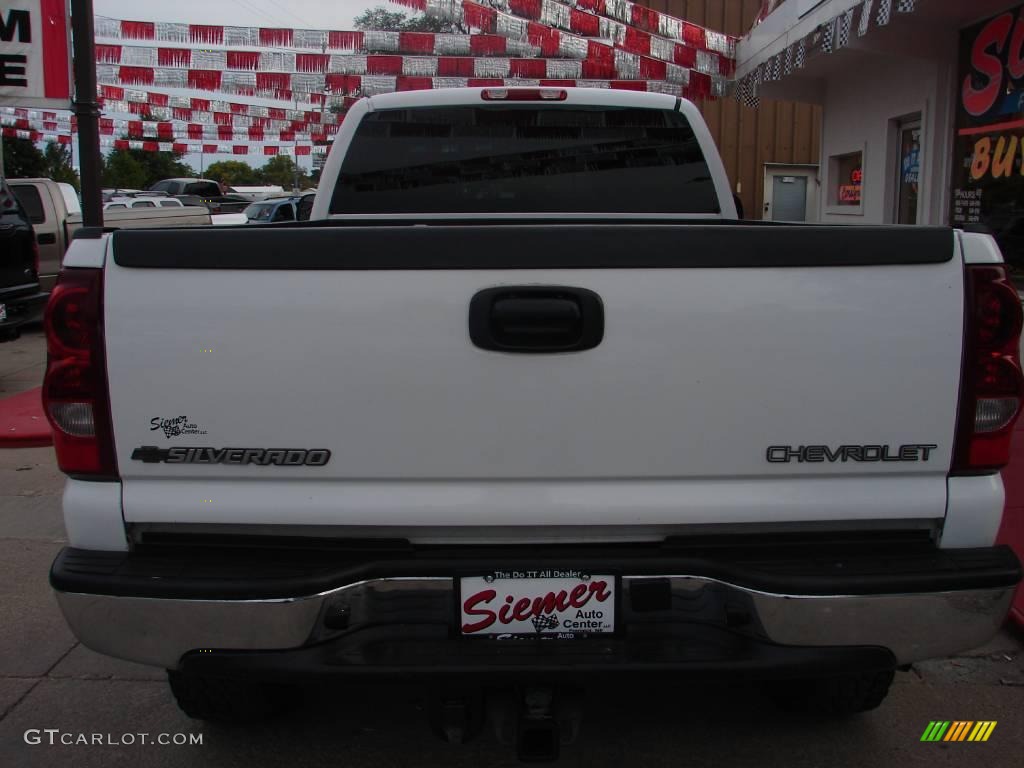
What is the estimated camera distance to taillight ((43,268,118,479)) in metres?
2.25

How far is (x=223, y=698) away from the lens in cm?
294

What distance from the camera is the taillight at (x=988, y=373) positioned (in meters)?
2.26

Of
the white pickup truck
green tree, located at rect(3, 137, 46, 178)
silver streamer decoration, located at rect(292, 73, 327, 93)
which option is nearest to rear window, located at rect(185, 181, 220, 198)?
green tree, located at rect(3, 137, 46, 178)

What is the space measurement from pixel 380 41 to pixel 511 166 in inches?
370

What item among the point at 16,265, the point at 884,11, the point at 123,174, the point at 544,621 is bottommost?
the point at 544,621

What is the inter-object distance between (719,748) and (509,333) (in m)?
1.60

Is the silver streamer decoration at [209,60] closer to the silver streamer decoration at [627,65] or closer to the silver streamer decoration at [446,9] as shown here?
the silver streamer decoration at [446,9]

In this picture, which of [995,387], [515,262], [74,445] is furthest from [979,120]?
[74,445]

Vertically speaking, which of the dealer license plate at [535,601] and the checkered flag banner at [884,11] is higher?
the checkered flag banner at [884,11]

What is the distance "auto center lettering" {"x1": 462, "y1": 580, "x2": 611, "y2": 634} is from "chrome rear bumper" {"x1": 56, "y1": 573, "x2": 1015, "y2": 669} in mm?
56

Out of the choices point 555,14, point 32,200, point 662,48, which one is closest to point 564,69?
point 662,48

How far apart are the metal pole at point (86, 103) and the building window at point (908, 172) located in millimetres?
7629

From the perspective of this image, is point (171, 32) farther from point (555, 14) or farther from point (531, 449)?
point (531, 449)

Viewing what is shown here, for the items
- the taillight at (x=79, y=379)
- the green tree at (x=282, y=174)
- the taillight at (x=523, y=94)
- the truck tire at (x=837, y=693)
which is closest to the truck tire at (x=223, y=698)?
the taillight at (x=79, y=379)
